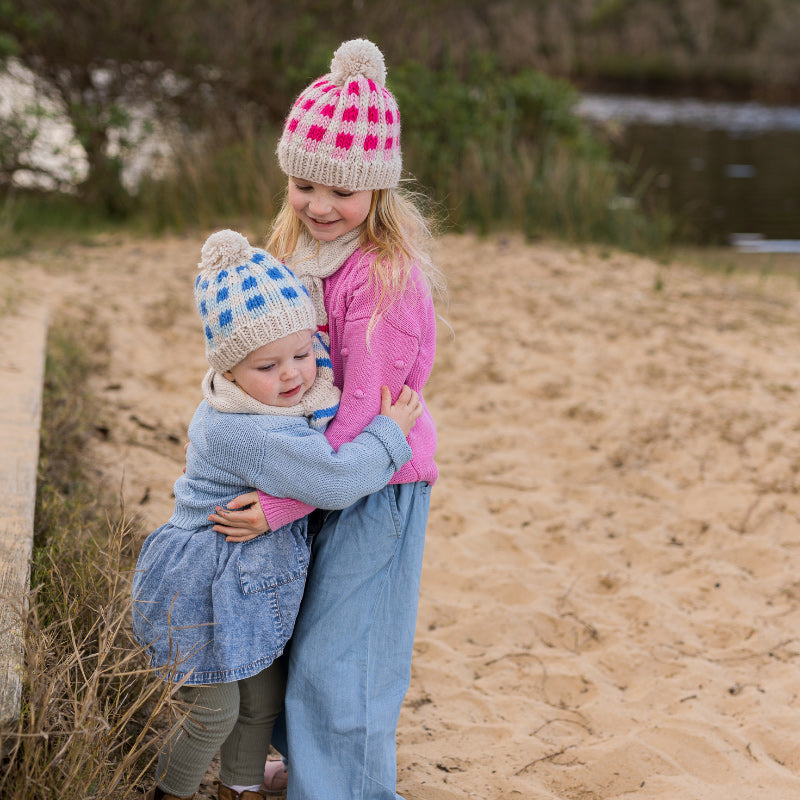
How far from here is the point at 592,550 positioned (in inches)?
153

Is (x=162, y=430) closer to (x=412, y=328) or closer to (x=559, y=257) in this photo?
(x=412, y=328)

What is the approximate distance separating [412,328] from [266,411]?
0.38 m

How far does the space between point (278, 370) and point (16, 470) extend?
4.50 feet

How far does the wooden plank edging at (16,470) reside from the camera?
200 cm

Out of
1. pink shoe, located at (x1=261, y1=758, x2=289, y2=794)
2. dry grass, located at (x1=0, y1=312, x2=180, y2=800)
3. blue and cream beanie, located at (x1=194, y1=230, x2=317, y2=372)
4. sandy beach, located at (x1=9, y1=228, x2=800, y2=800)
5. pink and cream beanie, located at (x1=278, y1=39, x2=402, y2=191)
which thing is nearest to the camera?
dry grass, located at (x1=0, y1=312, x2=180, y2=800)

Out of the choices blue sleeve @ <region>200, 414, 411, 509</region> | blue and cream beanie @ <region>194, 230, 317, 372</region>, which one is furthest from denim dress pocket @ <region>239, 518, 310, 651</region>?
blue and cream beanie @ <region>194, 230, 317, 372</region>

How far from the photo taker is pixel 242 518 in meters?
2.03

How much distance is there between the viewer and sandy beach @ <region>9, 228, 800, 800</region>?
2.76 meters

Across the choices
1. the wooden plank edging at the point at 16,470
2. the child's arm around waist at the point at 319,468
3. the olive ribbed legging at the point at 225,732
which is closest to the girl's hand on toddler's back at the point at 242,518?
the child's arm around waist at the point at 319,468

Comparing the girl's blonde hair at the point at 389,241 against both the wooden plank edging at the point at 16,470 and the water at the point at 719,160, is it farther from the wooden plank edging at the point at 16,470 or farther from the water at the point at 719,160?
the water at the point at 719,160

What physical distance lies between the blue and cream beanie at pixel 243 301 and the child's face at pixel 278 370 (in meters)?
0.02

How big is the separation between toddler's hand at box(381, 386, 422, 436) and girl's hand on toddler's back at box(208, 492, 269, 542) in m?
0.35

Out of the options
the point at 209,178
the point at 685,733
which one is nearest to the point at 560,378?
the point at 685,733

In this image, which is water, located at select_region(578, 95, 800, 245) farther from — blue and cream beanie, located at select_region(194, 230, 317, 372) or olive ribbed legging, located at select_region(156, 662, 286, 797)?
olive ribbed legging, located at select_region(156, 662, 286, 797)
